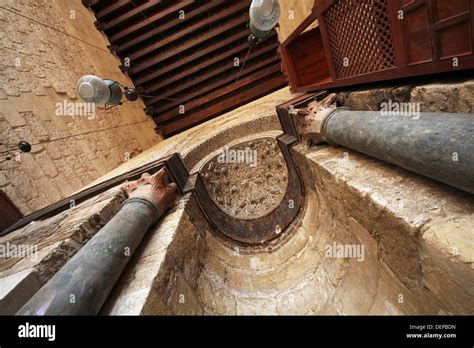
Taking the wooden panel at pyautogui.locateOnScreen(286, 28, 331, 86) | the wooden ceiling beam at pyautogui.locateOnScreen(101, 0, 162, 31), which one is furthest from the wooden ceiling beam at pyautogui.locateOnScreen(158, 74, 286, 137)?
the wooden ceiling beam at pyautogui.locateOnScreen(101, 0, 162, 31)

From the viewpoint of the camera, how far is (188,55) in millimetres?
6094

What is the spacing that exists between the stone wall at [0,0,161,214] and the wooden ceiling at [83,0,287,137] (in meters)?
0.73

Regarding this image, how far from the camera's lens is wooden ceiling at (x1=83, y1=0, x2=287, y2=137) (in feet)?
18.0

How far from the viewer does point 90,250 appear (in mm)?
1487

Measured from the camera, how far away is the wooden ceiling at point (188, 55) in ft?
18.0

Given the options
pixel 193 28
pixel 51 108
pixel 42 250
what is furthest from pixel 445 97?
→ pixel 193 28

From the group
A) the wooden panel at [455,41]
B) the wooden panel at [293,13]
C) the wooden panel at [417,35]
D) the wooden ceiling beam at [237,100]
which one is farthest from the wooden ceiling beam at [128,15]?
the wooden panel at [455,41]

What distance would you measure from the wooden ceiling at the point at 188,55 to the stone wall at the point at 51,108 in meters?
0.73

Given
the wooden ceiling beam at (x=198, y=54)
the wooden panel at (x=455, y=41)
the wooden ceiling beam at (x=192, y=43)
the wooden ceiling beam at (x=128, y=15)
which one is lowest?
the wooden panel at (x=455, y=41)

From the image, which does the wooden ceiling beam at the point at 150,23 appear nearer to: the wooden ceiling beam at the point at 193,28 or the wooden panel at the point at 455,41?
the wooden ceiling beam at the point at 193,28

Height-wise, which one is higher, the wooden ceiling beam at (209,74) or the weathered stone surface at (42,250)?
the wooden ceiling beam at (209,74)

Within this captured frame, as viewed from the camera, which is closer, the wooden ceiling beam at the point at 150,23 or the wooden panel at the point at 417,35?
Answer: the wooden panel at the point at 417,35

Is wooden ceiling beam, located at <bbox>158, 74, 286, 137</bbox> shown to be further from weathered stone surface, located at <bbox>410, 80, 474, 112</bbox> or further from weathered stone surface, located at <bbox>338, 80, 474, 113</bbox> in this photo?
weathered stone surface, located at <bbox>410, 80, 474, 112</bbox>

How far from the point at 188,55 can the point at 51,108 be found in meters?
3.59
